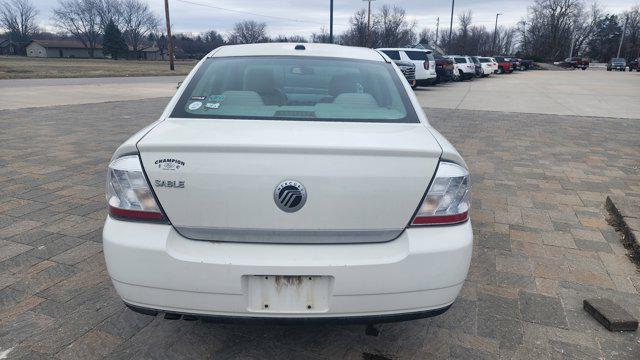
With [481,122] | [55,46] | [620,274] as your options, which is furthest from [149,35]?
[620,274]

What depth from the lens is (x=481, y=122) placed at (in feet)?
34.8

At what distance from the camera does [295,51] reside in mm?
2986

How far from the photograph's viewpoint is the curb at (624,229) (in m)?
3.46

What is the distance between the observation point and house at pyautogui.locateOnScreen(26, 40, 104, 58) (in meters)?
88.9

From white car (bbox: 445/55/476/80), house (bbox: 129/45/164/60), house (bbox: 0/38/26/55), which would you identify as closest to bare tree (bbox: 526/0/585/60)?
white car (bbox: 445/55/476/80)

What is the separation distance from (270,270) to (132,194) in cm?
68

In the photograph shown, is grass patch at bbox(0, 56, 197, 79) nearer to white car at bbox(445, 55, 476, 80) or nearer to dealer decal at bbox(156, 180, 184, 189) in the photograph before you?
white car at bbox(445, 55, 476, 80)

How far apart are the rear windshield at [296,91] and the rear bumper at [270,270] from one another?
0.77 metres

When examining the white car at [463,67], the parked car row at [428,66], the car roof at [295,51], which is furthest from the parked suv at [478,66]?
the car roof at [295,51]

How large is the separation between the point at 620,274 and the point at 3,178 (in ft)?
20.5

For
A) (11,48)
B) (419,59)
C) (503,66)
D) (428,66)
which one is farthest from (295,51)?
(11,48)

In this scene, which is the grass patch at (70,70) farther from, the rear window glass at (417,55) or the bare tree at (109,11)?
the bare tree at (109,11)

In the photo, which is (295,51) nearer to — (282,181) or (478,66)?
(282,181)

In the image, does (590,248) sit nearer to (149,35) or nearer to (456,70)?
(456,70)
